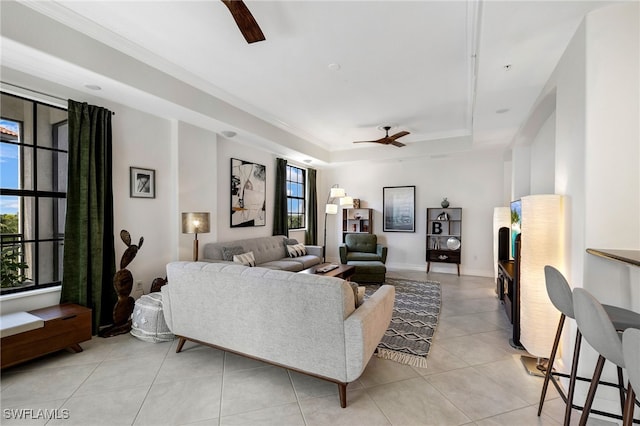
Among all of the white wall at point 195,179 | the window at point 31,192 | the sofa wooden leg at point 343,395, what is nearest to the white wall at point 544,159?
the sofa wooden leg at point 343,395

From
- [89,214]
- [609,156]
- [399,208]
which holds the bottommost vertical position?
[89,214]

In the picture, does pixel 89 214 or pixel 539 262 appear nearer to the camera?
pixel 539 262

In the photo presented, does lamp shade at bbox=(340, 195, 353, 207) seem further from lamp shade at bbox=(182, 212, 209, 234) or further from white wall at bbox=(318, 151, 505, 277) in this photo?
lamp shade at bbox=(182, 212, 209, 234)

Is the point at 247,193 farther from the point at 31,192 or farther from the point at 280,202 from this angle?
the point at 31,192

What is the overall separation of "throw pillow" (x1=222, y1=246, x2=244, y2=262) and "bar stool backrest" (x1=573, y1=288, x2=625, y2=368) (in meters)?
4.11

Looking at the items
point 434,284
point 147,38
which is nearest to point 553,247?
point 434,284

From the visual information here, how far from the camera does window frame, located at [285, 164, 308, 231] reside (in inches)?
270

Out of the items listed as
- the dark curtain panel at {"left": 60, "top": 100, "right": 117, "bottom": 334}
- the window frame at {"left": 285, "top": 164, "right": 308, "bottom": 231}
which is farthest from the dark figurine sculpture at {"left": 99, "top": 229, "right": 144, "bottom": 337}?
the window frame at {"left": 285, "top": 164, "right": 308, "bottom": 231}

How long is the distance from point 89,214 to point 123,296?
0.97m

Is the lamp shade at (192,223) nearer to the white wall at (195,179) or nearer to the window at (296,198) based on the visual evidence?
the white wall at (195,179)

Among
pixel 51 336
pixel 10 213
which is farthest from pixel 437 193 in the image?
pixel 10 213

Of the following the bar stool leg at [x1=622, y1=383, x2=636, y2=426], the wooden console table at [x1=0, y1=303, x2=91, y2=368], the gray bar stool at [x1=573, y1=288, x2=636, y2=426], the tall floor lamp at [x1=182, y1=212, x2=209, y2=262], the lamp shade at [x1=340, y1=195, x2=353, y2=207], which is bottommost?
the wooden console table at [x1=0, y1=303, x2=91, y2=368]

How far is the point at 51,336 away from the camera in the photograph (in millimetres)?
2479

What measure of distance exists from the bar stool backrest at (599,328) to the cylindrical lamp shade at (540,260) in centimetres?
124
